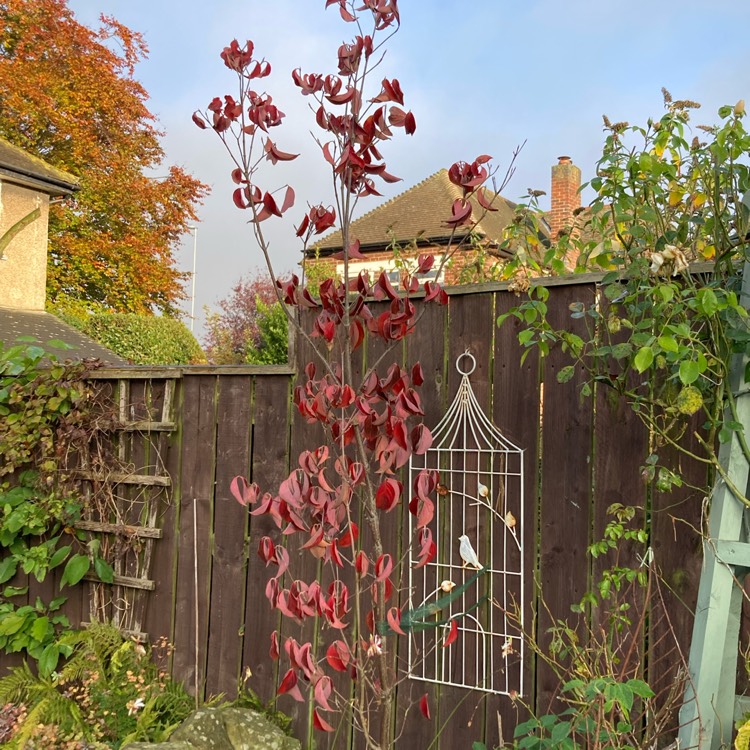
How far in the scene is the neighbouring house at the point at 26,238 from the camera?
11273 mm

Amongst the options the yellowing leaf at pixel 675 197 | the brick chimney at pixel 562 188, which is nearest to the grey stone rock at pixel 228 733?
the yellowing leaf at pixel 675 197

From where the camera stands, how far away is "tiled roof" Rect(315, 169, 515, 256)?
685 inches

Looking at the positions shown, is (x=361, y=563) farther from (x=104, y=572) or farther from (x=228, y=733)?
(x=104, y=572)

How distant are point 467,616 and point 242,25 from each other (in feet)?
7.88

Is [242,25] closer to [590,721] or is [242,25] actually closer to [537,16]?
[537,16]

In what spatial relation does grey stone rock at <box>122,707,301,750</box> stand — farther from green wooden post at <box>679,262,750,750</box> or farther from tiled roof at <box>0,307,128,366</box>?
tiled roof at <box>0,307,128,366</box>

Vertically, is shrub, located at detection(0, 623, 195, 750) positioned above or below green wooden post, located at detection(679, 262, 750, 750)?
below

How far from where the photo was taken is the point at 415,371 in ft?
9.27

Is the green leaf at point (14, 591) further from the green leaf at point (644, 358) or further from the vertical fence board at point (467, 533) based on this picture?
the green leaf at point (644, 358)

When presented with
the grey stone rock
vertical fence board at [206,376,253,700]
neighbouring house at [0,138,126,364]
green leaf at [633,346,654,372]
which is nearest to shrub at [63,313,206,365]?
neighbouring house at [0,138,126,364]

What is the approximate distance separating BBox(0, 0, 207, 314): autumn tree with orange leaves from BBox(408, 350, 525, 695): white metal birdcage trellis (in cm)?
1714

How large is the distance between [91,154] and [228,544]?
18.0 meters

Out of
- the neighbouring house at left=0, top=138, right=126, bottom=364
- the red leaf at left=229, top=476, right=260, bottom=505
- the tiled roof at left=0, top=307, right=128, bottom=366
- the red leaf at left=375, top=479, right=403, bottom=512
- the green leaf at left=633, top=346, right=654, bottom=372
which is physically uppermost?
the neighbouring house at left=0, top=138, right=126, bottom=364

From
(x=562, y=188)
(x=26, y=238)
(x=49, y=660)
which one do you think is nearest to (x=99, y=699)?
(x=49, y=660)
